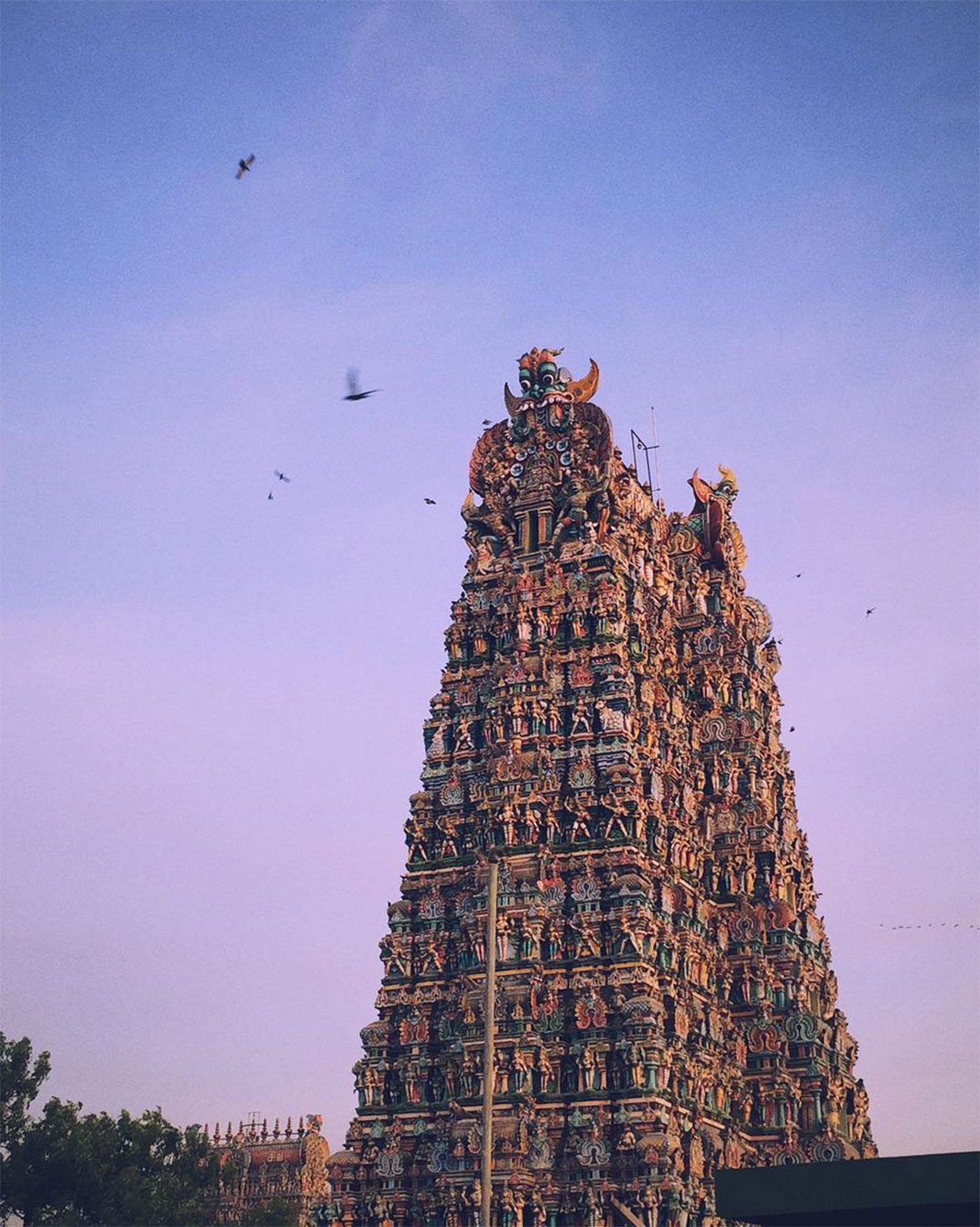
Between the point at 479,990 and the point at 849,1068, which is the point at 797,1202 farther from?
the point at 849,1068

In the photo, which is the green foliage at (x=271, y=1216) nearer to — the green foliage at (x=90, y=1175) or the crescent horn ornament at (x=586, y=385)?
the green foliage at (x=90, y=1175)

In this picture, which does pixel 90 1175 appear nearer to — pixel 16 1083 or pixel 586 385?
pixel 16 1083

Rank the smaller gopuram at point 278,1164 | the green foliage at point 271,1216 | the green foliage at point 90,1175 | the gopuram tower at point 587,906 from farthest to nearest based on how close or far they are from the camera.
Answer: the smaller gopuram at point 278,1164, the green foliage at point 271,1216, the green foliage at point 90,1175, the gopuram tower at point 587,906

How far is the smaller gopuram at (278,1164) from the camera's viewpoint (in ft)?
333

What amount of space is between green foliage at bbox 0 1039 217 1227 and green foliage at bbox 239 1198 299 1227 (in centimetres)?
220

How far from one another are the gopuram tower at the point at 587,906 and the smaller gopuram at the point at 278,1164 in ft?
117

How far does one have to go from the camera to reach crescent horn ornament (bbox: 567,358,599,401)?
81938 millimetres

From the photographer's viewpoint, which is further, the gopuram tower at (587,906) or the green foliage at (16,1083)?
the green foliage at (16,1083)

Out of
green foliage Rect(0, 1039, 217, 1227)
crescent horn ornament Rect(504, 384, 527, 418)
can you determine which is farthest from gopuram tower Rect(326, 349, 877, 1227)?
green foliage Rect(0, 1039, 217, 1227)

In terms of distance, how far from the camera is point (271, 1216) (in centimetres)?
8575

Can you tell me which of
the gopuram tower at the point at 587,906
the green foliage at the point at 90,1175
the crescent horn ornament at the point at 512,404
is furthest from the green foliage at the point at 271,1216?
the crescent horn ornament at the point at 512,404

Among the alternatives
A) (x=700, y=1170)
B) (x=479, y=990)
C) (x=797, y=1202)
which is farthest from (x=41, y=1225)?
(x=797, y=1202)

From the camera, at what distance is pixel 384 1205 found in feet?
218

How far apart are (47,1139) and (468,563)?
113ft
